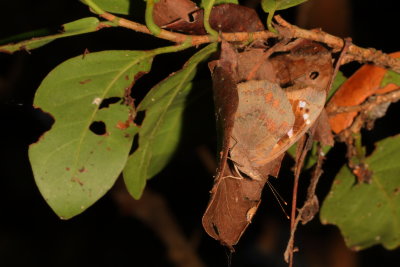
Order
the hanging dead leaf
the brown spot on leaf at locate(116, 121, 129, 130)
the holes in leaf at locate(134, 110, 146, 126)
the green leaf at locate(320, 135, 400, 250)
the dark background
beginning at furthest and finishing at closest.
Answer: the dark background
the green leaf at locate(320, 135, 400, 250)
the holes in leaf at locate(134, 110, 146, 126)
the brown spot on leaf at locate(116, 121, 129, 130)
the hanging dead leaf

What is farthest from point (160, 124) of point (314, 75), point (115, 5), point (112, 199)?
point (112, 199)

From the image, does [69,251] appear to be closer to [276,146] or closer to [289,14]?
[289,14]

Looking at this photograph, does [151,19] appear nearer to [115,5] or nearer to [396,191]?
[115,5]

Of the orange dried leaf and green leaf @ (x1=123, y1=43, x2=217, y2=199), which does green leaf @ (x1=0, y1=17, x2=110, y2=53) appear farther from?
the orange dried leaf

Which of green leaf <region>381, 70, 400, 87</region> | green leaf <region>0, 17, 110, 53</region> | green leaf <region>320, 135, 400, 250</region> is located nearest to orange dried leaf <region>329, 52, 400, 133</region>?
green leaf <region>381, 70, 400, 87</region>

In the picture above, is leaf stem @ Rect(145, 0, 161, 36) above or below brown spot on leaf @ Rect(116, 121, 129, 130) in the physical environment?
above

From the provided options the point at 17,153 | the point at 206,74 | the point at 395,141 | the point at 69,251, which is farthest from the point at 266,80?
the point at 69,251

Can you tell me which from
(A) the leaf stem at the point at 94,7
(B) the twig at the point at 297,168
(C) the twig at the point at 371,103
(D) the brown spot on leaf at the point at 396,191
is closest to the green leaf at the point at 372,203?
(D) the brown spot on leaf at the point at 396,191

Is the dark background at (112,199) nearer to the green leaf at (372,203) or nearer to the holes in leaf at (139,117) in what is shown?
the holes in leaf at (139,117)
